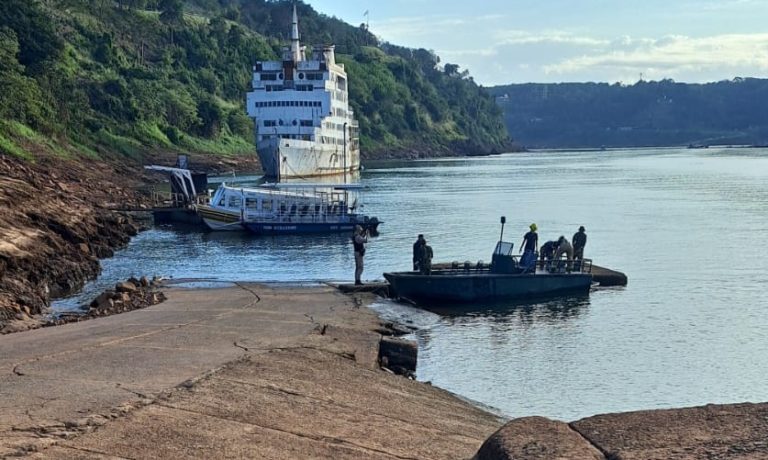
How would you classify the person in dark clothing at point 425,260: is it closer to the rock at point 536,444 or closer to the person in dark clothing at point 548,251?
the person in dark clothing at point 548,251

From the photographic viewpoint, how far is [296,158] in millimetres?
97125

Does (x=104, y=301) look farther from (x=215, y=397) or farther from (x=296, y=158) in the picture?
(x=296, y=158)

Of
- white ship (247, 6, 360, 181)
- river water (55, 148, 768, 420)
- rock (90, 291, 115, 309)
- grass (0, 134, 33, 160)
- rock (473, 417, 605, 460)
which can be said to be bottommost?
river water (55, 148, 768, 420)

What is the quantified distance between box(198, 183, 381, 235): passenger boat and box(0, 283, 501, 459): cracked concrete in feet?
93.5

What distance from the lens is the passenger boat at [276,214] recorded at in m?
48.9

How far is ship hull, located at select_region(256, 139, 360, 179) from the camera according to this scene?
92188 mm

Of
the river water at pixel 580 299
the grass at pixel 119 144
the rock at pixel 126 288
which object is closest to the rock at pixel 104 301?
the rock at pixel 126 288

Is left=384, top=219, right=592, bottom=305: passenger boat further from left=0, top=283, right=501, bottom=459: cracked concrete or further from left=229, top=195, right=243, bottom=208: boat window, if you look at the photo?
left=229, top=195, right=243, bottom=208: boat window

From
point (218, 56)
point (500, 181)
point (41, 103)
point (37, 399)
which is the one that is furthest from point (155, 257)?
point (218, 56)

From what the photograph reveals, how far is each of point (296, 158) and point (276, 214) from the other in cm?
4789

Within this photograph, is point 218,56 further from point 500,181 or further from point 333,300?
point 333,300

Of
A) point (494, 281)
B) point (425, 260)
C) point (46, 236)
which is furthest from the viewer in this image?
point (46, 236)

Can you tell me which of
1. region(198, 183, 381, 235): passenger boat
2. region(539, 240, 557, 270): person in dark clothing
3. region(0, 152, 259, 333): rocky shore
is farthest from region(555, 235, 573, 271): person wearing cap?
region(198, 183, 381, 235): passenger boat

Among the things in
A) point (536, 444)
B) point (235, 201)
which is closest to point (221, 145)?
point (235, 201)
